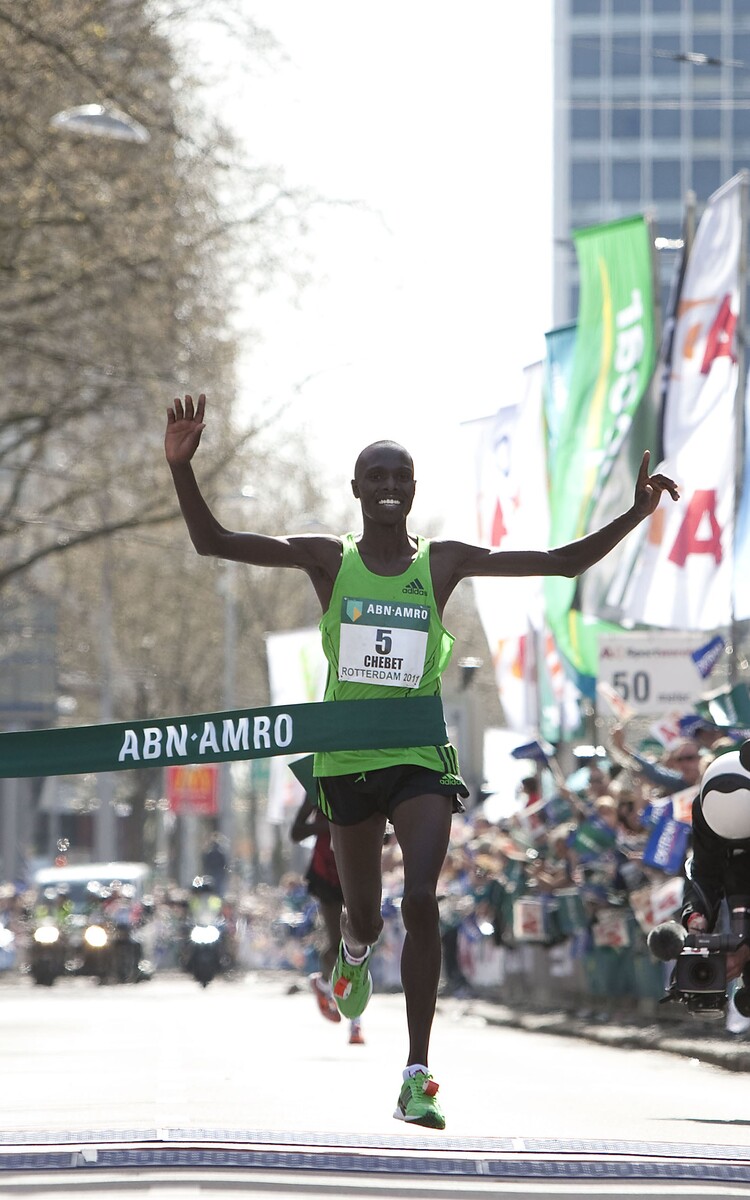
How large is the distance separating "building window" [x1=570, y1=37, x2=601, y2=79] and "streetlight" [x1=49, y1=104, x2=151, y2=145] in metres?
95.4

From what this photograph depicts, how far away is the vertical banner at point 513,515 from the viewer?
2250 cm

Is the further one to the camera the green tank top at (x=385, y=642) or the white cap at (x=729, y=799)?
the white cap at (x=729, y=799)

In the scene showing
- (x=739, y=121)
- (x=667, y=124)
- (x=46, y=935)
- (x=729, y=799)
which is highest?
(x=739, y=121)

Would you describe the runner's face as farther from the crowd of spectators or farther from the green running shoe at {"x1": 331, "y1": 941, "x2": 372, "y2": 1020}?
the crowd of spectators

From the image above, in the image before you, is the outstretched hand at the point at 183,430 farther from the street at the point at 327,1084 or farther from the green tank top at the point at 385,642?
the street at the point at 327,1084

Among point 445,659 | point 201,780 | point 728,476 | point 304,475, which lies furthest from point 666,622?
point 201,780

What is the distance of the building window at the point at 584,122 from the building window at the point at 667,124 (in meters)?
2.73

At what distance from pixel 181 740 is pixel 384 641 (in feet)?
2.59

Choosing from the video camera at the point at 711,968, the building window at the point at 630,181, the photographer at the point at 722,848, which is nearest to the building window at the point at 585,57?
the building window at the point at 630,181

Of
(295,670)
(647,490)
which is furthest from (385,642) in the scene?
(295,670)

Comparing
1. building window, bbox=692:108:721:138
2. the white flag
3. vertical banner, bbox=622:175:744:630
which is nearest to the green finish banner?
vertical banner, bbox=622:175:744:630

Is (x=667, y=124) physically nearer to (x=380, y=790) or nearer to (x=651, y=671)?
(x=651, y=671)

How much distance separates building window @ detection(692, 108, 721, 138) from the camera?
116 meters

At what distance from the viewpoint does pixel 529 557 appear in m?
7.93
